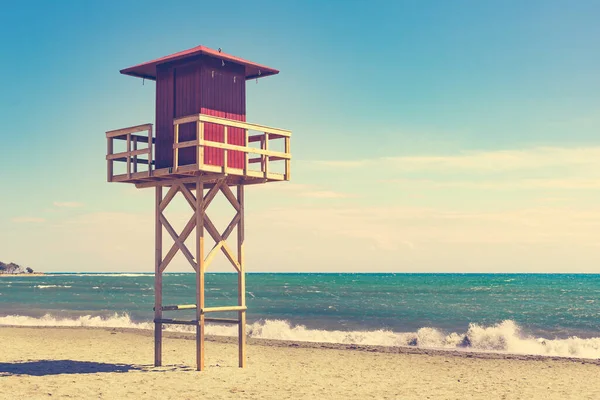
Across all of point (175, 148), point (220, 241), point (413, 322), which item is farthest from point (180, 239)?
point (413, 322)

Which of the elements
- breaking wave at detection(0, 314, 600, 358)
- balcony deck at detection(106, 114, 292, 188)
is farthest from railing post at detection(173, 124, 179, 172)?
breaking wave at detection(0, 314, 600, 358)

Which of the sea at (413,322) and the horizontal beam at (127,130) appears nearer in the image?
the horizontal beam at (127,130)

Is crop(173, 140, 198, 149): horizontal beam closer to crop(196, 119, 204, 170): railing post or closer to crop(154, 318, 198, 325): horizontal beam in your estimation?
crop(196, 119, 204, 170): railing post

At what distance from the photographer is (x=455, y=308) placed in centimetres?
5959

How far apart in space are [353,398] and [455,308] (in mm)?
47352

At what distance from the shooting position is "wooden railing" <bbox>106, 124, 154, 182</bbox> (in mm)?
16766

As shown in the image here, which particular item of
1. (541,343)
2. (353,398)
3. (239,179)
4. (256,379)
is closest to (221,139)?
(239,179)

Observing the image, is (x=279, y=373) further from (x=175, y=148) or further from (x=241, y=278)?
(x=175, y=148)

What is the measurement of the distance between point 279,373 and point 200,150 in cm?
619

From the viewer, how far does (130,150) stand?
1712cm

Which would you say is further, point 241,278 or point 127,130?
point 241,278

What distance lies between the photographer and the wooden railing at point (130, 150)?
16.8 meters

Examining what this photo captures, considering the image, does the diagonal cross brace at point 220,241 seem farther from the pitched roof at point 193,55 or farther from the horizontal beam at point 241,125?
the pitched roof at point 193,55

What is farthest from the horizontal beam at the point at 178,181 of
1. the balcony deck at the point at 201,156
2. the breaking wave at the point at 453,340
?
the breaking wave at the point at 453,340
